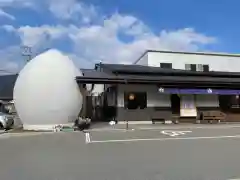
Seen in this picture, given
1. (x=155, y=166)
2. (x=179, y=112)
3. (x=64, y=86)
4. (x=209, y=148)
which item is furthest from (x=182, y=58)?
(x=155, y=166)

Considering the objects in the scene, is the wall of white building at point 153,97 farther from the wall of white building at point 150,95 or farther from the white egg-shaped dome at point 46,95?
the white egg-shaped dome at point 46,95

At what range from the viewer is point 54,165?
30.4ft

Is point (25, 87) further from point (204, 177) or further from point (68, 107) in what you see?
point (204, 177)

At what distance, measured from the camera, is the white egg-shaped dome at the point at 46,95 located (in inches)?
865

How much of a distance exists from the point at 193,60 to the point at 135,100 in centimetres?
1548

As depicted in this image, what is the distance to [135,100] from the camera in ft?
88.4

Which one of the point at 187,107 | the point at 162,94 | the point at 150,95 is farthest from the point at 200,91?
the point at 150,95

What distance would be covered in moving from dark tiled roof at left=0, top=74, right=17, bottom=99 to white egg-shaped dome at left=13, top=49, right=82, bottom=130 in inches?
1122

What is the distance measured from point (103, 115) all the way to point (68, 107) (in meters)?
9.34

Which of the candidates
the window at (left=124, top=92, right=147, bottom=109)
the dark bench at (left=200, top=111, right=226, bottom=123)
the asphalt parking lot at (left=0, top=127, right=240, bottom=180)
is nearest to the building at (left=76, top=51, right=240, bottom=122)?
the window at (left=124, top=92, right=147, bottom=109)

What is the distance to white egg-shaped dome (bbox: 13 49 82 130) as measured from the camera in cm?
2197

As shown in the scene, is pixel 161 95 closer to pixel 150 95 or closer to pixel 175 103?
pixel 150 95

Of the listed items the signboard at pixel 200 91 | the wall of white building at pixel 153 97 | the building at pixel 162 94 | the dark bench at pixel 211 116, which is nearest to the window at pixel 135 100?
the building at pixel 162 94

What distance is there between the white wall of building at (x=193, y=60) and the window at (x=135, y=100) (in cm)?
1218
